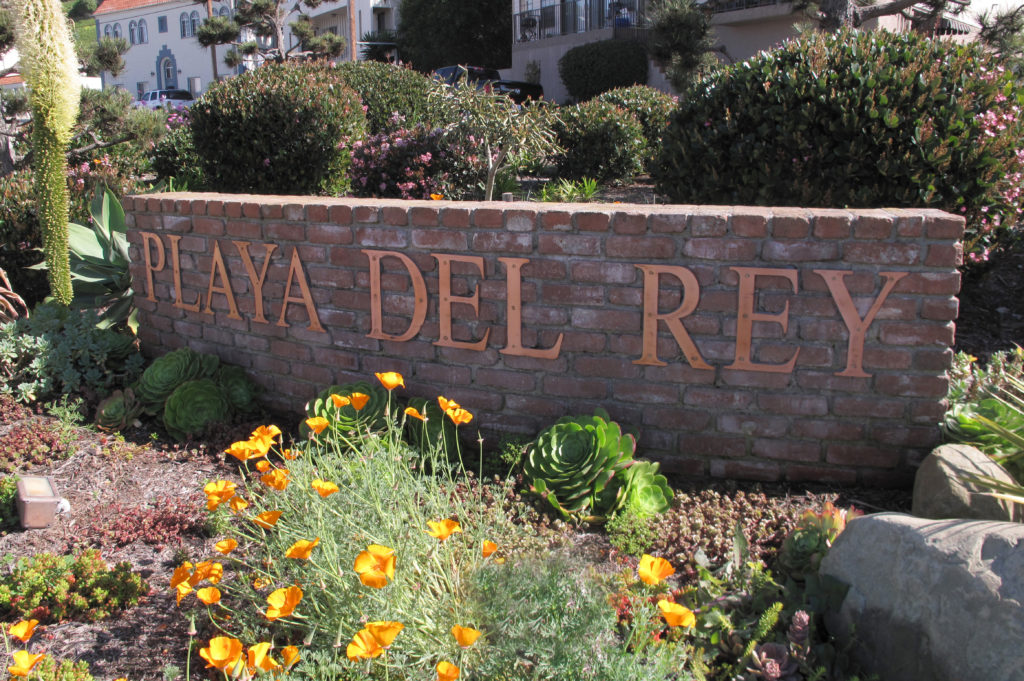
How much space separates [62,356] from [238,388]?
1.02 metres

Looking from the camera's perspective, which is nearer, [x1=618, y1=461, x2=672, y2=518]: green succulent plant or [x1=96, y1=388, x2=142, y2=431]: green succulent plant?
[x1=618, y1=461, x2=672, y2=518]: green succulent plant

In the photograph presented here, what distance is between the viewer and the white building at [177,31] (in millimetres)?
41031

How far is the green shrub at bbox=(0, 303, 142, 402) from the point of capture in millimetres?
4195

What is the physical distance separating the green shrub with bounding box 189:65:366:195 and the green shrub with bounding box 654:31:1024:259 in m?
3.81

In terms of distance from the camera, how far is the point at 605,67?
24031 mm

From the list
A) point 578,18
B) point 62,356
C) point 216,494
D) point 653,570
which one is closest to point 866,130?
point 653,570

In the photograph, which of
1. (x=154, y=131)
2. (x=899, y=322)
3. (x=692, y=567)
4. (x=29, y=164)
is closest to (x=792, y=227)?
(x=899, y=322)

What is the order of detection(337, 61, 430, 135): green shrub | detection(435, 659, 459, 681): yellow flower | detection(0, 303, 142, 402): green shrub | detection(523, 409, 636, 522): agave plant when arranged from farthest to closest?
detection(337, 61, 430, 135): green shrub, detection(0, 303, 142, 402): green shrub, detection(523, 409, 636, 522): agave plant, detection(435, 659, 459, 681): yellow flower

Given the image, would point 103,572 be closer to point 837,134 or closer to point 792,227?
point 792,227

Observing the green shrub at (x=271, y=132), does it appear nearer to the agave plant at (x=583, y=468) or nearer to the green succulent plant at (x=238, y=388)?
the green succulent plant at (x=238, y=388)

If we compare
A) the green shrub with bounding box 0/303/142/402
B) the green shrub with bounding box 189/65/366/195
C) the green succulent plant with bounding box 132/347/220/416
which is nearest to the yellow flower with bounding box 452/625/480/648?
the green succulent plant with bounding box 132/347/220/416

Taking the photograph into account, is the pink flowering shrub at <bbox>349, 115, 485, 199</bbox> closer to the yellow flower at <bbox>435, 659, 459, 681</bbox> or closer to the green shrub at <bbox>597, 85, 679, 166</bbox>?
the green shrub at <bbox>597, 85, 679, 166</bbox>

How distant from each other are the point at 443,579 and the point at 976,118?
3.97 metres

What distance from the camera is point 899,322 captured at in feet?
10.2
